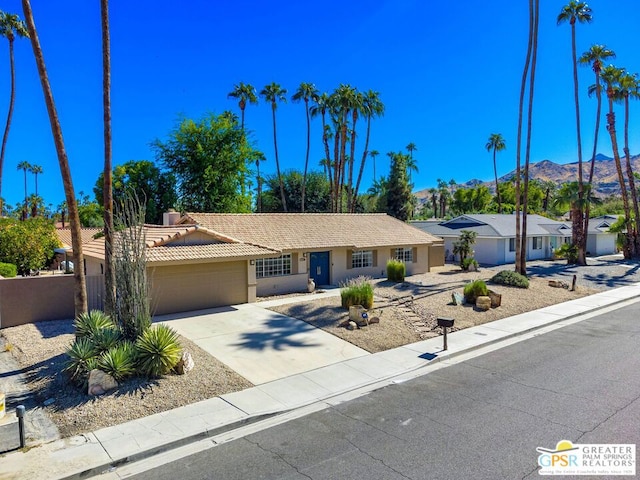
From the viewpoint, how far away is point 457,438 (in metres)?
7.34

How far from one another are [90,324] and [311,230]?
16.3 m

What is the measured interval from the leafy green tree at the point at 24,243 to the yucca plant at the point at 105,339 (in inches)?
816

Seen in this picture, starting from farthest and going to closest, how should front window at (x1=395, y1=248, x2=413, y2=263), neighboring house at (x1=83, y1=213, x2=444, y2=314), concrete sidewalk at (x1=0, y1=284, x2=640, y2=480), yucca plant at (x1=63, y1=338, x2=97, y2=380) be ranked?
1. front window at (x1=395, y1=248, x2=413, y2=263)
2. neighboring house at (x1=83, y1=213, x2=444, y2=314)
3. yucca plant at (x1=63, y1=338, x2=97, y2=380)
4. concrete sidewalk at (x1=0, y1=284, x2=640, y2=480)

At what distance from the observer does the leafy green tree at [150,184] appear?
1388 inches

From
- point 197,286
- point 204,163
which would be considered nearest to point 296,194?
point 204,163

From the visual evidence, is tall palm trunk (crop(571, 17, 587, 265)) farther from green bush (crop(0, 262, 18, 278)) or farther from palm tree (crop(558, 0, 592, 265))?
green bush (crop(0, 262, 18, 278))

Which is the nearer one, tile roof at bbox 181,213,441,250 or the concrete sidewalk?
the concrete sidewalk

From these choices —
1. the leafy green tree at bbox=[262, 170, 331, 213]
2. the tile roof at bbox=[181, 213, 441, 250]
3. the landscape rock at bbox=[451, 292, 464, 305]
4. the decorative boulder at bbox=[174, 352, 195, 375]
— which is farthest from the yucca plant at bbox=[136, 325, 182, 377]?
the leafy green tree at bbox=[262, 170, 331, 213]

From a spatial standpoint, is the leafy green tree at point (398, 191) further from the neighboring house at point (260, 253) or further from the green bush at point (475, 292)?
the green bush at point (475, 292)

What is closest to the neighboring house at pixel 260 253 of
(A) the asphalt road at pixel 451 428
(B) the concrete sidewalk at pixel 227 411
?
(B) the concrete sidewalk at pixel 227 411

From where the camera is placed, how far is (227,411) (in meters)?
8.67

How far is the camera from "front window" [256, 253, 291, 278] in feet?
70.9

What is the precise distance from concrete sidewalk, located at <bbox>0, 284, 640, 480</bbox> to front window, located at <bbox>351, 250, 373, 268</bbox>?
11807 mm

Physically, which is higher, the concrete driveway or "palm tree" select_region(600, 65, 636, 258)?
"palm tree" select_region(600, 65, 636, 258)
